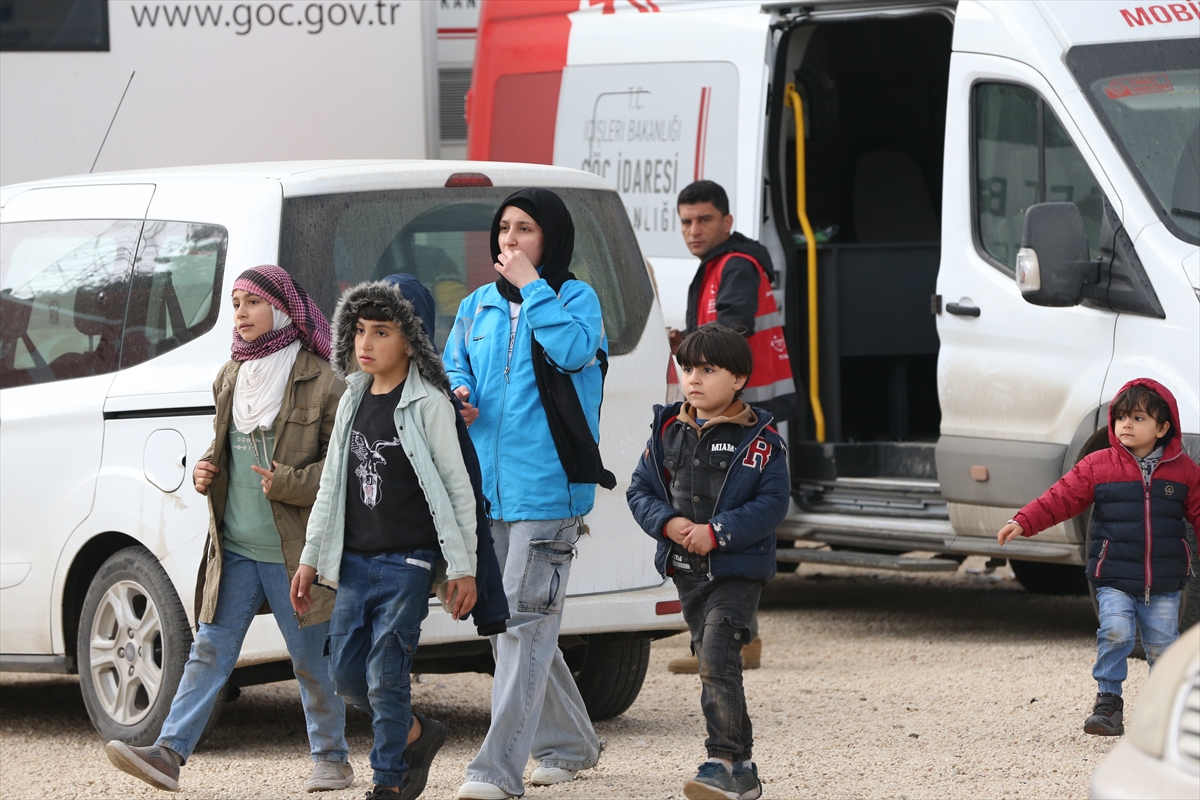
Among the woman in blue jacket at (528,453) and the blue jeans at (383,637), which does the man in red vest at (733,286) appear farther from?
the blue jeans at (383,637)

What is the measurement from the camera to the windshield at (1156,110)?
7309 millimetres

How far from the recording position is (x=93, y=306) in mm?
6375

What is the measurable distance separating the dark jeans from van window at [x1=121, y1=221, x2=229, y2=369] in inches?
74.1

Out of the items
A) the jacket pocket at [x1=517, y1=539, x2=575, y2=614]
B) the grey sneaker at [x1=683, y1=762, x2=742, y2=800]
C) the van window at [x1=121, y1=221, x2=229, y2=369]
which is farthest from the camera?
the van window at [x1=121, y1=221, x2=229, y2=369]

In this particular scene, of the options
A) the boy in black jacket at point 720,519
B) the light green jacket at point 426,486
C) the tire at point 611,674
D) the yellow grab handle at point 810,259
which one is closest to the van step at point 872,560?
the yellow grab handle at point 810,259

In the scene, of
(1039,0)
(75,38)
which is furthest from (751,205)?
(75,38)

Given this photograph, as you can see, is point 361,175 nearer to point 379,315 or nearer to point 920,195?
point 379,315

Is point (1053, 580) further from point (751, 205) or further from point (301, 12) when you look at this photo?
point (301, 12)

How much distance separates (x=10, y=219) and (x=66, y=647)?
61.4 inches

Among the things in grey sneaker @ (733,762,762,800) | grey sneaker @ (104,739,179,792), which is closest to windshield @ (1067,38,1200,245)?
grey sneaker @ (733,762,762,800)

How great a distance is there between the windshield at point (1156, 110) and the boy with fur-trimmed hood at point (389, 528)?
3.46 meters

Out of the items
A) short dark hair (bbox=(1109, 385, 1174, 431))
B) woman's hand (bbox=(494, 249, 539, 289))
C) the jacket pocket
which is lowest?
the jacket pocket

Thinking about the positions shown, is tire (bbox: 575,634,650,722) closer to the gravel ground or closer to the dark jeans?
the gravel ground

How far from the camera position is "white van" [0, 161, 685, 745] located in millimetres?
5934
